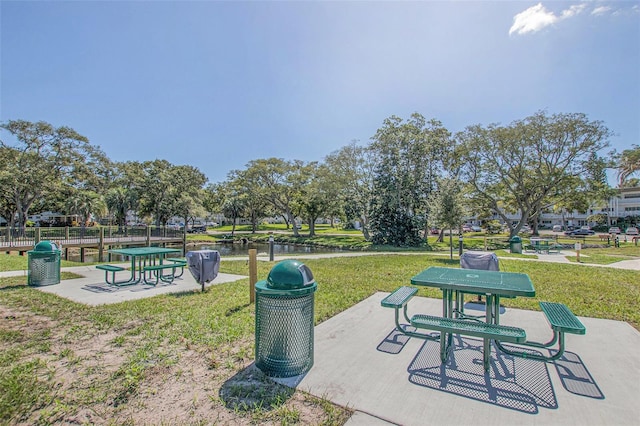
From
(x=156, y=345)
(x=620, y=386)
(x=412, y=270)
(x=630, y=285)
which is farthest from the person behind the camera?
(x=412, y=270)

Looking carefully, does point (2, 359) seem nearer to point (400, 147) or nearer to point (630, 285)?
point (630, 285)

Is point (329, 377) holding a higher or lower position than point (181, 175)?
lower

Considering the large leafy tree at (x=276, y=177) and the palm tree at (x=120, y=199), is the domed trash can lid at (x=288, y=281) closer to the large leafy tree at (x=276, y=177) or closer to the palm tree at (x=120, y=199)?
the large leafy tree at (x=276, y=177)

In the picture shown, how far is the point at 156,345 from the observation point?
4.02 m

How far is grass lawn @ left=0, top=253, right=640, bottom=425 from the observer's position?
105 inches

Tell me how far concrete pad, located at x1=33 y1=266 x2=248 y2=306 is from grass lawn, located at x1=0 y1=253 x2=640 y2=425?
13.4 inches

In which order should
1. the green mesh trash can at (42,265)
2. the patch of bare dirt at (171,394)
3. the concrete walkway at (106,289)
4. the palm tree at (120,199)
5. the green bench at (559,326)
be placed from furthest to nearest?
the palm tree at (120,199), the green mesh trash can at (42,265), the concrete walkway at (106,289), the green bench at (559,326), the patch of bare dirt at (171,394)

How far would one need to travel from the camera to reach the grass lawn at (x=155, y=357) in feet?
8.73

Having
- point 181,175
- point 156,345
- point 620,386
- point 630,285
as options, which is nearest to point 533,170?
point 630,285

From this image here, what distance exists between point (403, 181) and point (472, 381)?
22.8m

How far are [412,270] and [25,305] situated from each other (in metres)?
9.29

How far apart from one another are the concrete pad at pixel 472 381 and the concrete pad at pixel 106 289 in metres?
4.42

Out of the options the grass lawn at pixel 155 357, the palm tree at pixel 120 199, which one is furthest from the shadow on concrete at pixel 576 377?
the palm tree at pixel 120 199

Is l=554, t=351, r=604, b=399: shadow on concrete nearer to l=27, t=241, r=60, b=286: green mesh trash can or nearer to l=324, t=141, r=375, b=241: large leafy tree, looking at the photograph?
l=27, t=241, r=60, b=286: green mesh trash can
